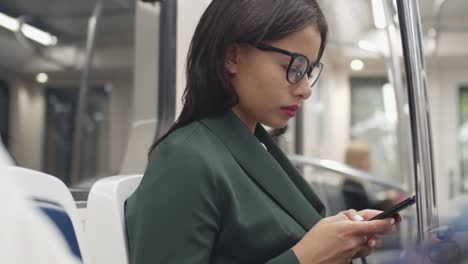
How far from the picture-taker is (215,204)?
77cm

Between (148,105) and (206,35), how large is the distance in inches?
33.2

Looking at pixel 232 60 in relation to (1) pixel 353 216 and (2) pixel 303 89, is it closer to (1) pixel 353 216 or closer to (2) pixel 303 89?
(2) pixel 303 89

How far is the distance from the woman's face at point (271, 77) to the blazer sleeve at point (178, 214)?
0.16 meters

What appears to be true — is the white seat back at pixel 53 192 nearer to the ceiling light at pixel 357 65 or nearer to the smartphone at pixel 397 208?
the smartphone at pixel 397 208

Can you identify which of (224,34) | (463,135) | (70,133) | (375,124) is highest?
(224,34)

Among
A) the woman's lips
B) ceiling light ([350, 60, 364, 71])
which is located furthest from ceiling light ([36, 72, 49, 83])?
the woman's lips

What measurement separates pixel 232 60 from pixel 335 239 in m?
0.33

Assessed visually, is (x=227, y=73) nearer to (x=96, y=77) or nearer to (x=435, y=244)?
(x=435, y=244)

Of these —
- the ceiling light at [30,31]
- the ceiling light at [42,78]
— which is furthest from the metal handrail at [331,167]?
the ceiling light at [42,78]

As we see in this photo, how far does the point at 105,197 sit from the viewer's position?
0.84 metres

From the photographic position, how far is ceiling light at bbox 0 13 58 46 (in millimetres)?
3629

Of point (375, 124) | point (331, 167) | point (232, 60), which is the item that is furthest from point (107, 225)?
point (375, 124)

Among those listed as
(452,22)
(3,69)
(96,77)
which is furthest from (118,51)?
(452,22)

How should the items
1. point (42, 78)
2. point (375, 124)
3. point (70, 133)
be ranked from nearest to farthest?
point (42, 78)
point (70, 133)
point (375, 124)
